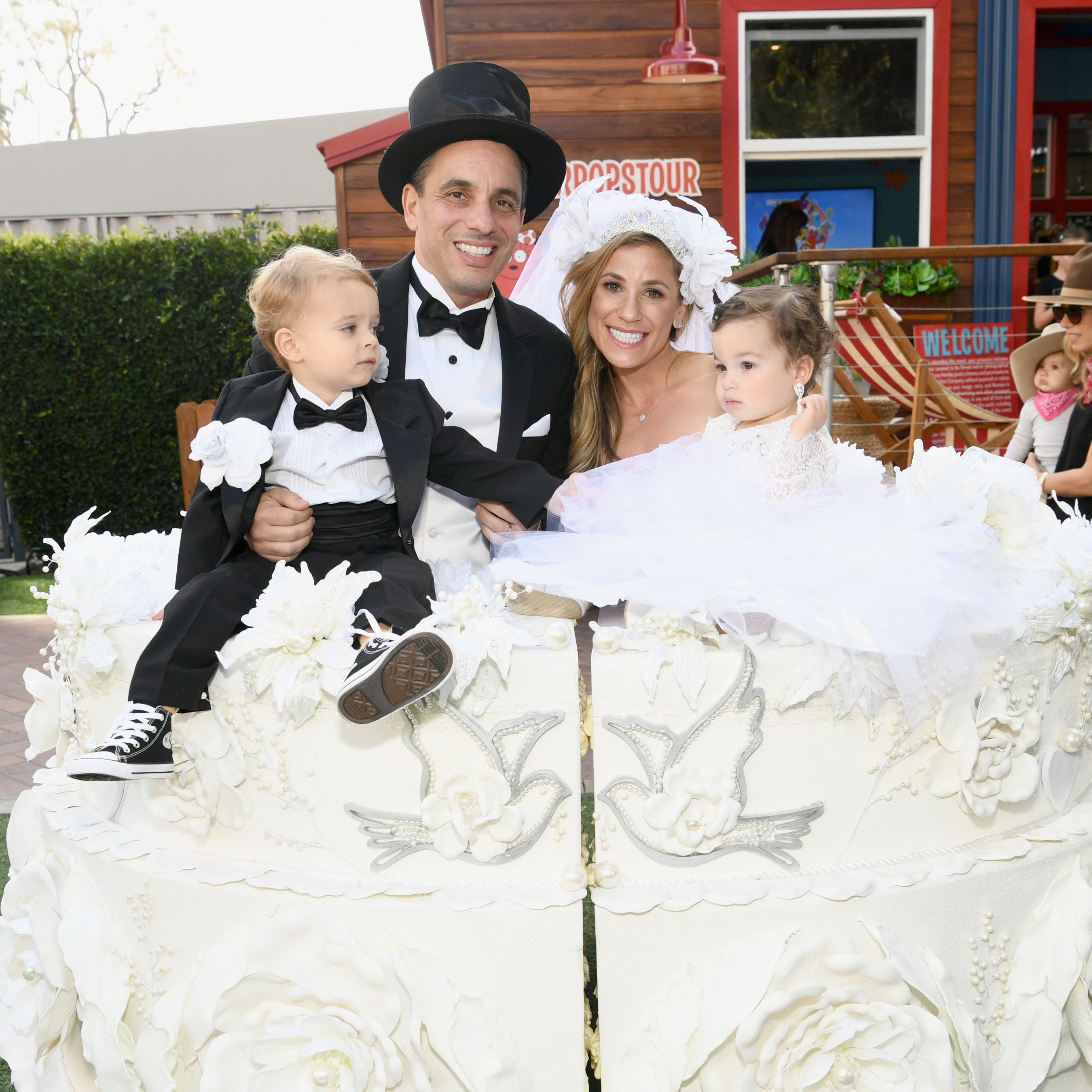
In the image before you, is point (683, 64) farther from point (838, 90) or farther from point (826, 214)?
point (826, 214)

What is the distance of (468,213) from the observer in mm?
2910

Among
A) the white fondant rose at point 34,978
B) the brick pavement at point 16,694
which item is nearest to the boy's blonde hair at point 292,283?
the white fondant rose at point 34,978

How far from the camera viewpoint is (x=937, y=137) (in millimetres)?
7328

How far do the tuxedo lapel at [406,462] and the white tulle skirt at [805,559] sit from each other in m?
0.26

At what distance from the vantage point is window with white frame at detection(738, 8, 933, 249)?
7309 mm

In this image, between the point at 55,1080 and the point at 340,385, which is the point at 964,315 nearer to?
the point at 340,385

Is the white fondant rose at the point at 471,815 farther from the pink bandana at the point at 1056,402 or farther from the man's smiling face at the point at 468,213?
the pink bandana at the point at 1056,402

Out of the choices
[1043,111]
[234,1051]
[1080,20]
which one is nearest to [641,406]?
[234,1051]

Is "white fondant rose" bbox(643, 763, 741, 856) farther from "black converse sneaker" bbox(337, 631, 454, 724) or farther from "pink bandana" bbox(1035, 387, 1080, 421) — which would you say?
"pink bandana" bbox(1035, 387, 1080, 421)

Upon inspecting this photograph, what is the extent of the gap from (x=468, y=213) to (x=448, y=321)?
29 cm

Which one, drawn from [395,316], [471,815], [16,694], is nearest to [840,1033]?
[471,815]

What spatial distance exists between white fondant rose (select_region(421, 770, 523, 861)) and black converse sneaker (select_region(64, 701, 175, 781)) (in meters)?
0.53

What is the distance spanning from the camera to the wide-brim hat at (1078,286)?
3.98 meters

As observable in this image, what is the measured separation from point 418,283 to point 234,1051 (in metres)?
1.93
